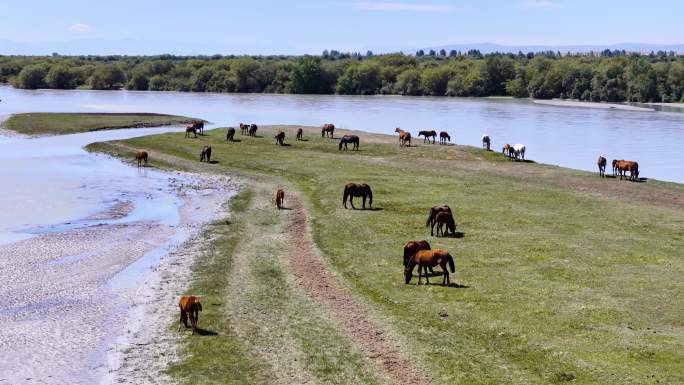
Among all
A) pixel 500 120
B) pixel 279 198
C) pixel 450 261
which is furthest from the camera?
pixel 500 120

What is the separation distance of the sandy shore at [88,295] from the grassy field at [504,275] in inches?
68.3

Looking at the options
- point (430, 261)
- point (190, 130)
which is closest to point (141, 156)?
point (190, 130)

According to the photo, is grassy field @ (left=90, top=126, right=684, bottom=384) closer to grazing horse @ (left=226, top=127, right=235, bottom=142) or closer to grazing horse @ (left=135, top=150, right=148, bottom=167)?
grazing horse @ (left=135, top=150, right=148, bottom=167)

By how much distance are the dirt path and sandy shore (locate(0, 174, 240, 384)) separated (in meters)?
3.72

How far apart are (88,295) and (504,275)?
11.9m

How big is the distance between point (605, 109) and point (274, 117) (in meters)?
49.2

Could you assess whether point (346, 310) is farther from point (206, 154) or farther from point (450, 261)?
point (206, 154)

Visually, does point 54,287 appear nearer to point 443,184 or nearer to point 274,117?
point 443,184

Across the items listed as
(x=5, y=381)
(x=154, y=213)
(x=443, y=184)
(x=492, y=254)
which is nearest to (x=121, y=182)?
(x=154, y=213)

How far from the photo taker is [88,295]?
71.5ft

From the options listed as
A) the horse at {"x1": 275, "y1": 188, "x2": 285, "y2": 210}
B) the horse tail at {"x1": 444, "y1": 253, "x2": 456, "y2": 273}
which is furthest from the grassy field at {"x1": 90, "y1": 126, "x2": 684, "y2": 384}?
the horse at {"x1": 275, "y1": 188, "x2": 285, "y2": 210}

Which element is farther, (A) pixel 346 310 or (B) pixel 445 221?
(B) pixel 445 221

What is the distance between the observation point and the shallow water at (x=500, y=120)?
59031 millimetres

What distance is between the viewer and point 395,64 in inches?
6855
